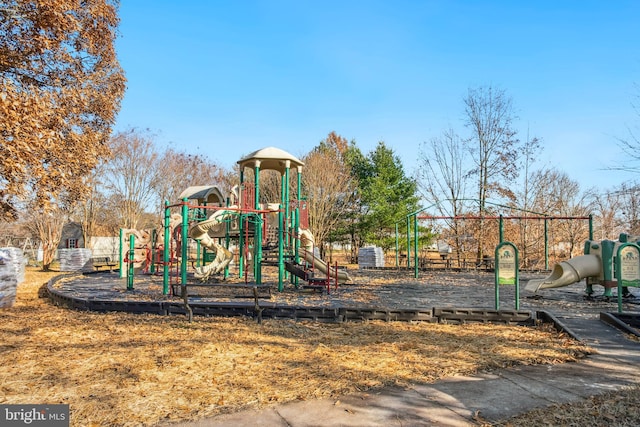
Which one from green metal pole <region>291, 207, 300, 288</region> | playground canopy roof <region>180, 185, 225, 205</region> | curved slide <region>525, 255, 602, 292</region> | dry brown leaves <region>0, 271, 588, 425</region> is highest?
playground canopy roof <region>180, 185, 225, 205</region>

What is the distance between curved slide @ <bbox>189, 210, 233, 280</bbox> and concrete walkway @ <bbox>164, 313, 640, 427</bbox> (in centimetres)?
1093

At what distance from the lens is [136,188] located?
33.6 m

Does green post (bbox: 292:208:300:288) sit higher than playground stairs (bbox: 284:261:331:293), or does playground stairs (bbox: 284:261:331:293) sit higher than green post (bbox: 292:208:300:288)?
green post (bbox: 292:208:300:288)

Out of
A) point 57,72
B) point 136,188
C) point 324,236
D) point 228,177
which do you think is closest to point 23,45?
point 57,72

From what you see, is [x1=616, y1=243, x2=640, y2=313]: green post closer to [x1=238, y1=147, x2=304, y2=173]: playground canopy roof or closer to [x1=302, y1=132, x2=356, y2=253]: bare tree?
[x1=238, y1=147, x2=304, y2=173]: playground canopy roof

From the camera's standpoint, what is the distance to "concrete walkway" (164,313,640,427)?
3.73 m

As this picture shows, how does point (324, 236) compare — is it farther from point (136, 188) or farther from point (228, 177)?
point (136, 188)

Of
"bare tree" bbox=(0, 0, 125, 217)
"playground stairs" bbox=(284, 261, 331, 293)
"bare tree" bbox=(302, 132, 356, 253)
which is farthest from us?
"bare tree" bbox=(302, 132, 356, 253)

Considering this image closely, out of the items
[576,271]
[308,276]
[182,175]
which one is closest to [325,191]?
[182,175]

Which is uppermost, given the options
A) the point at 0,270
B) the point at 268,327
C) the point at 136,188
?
the point at 136,188

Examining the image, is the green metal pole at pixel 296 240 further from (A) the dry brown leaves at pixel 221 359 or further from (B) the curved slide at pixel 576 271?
(B) the curved slide at pixel 576 271

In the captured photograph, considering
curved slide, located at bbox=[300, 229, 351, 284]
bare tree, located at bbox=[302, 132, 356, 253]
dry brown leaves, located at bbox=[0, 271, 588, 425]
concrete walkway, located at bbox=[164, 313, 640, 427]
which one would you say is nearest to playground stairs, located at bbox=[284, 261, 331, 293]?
curved slide, located at bbox=[300, 229, 351, 284]

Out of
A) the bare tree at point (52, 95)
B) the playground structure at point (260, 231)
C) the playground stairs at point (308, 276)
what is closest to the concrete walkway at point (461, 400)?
the bare tree at point (52, 95)

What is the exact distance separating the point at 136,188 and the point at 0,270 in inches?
962
